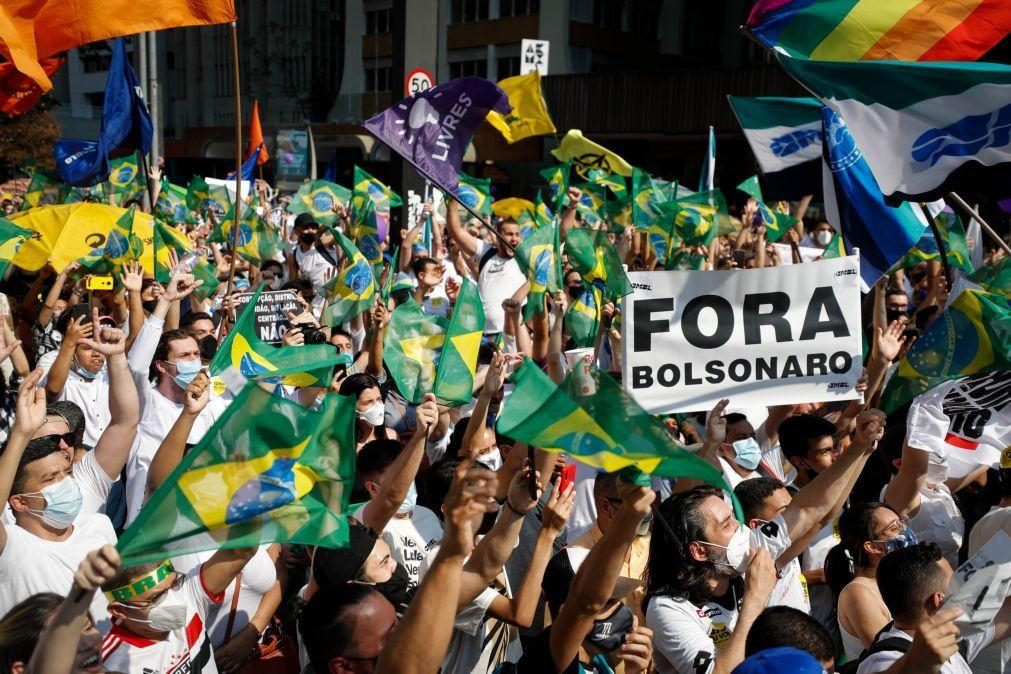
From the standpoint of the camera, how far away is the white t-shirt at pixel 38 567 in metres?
3.54

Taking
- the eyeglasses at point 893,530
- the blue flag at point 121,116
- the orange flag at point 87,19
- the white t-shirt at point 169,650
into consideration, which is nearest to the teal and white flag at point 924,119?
the eyeglasses at point 893,530

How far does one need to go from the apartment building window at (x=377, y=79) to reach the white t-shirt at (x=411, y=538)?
39904 mm

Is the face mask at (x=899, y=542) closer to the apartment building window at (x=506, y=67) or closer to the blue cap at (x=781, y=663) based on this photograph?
the blue cap at (x=781, y=663)

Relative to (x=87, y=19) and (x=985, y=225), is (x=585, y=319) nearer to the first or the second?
(x=985, y=225)

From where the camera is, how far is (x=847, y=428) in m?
5.28

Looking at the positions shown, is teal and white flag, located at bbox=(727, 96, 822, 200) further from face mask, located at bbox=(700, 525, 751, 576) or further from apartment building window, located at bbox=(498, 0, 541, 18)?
apartment building window, located at bbox=(498, 0, 541, 18)

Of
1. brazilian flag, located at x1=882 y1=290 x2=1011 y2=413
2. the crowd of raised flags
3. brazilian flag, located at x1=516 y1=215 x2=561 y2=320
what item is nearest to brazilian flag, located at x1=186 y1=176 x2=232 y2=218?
the crowd of raised flags

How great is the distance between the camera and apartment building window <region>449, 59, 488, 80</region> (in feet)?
122

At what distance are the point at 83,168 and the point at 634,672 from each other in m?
10.3

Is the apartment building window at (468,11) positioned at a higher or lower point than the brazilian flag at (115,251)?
higher

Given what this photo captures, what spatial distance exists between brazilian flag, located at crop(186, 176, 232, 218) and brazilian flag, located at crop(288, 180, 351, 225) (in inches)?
61.0

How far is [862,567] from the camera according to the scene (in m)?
4.12

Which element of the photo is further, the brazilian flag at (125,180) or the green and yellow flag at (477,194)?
the brazilian flag at (125,180)

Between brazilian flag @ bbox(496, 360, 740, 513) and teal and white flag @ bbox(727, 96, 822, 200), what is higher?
teal and white flag @ bbox(727, 96, 822, 200)
